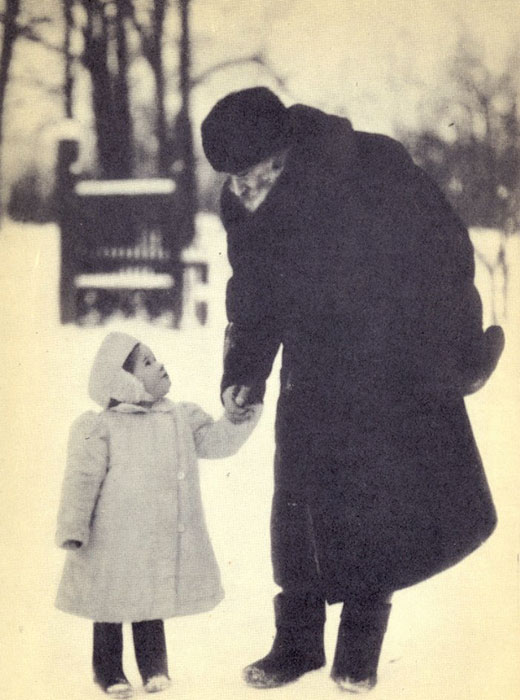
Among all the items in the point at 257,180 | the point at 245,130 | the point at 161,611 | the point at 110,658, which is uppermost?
the point at 245,130

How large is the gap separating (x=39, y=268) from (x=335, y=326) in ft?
2.10

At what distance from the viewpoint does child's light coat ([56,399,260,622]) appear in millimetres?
1896

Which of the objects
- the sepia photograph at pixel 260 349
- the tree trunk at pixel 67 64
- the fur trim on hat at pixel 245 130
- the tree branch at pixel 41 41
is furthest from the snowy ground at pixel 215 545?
the tree branch at pixel 41 41

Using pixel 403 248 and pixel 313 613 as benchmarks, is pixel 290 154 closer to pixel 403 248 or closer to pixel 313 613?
pixel 403 248

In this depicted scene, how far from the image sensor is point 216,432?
6.49 feet

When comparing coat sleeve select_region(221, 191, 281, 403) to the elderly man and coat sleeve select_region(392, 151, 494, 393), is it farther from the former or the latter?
coat sleeve select_region(392, 151, 494, 393)

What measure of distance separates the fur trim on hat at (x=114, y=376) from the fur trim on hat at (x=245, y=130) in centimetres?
42

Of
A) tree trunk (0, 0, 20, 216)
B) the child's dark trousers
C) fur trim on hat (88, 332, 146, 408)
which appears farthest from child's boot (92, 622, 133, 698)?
tree trunk (0, 0, 20, 216)

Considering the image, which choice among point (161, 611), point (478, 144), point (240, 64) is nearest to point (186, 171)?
point (240, 64)

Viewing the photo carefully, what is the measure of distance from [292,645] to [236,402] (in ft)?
1.68

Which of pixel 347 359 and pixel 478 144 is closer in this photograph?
pixel 347 359

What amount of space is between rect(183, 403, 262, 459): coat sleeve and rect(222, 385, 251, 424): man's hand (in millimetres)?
14

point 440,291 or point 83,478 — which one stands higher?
point 440,291

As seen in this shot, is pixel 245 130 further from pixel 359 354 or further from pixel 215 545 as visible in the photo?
pixel 215 545
